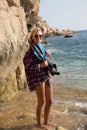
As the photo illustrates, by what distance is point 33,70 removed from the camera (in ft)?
20.2

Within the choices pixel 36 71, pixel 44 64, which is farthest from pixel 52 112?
pixel 44 64

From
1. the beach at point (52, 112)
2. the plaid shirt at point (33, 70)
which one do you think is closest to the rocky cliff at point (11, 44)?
the beach at point (52, 112)

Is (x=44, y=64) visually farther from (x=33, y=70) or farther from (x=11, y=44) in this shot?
(x=11, y=44)

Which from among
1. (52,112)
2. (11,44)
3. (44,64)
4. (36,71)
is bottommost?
(52,112)

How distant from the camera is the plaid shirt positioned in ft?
20.2

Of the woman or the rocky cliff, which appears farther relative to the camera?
the rocky cliff

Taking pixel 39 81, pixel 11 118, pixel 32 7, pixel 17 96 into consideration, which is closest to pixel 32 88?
pixel 39 81

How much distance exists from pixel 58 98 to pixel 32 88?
381 centimetres

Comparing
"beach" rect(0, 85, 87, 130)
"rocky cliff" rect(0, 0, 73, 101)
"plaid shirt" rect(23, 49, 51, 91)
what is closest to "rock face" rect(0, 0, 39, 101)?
"rocky cliff" rect(0, 0, 73, 101)

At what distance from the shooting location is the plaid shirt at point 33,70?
6.15 m

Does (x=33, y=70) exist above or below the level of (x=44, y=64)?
below

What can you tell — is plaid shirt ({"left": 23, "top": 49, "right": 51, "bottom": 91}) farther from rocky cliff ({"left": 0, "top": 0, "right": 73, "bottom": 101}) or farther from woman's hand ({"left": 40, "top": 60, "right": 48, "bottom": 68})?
rocky cliff ({"left": 0, "top": 0, "right": 73, "bottom": 101})

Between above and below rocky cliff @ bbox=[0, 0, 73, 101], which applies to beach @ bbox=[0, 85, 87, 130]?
below

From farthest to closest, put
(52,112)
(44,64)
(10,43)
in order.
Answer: (52,112) < (10,43) < (44,64)
